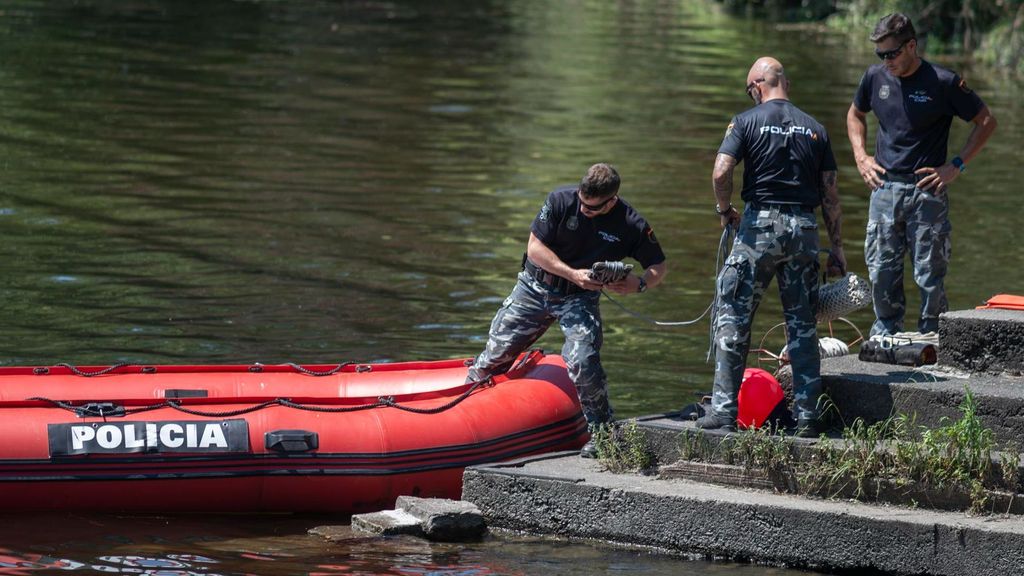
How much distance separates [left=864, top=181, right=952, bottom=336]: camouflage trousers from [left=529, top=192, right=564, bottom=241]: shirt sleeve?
1804 mm

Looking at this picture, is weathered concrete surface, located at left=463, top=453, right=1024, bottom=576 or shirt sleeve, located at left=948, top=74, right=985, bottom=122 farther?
shirt sleeve, located at left=948, top=74, right=985, bottom=122

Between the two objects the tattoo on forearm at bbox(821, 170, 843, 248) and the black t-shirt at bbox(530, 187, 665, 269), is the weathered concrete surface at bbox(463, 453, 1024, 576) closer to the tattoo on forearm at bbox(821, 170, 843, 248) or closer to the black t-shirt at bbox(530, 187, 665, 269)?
the black t-shirt at bbox(530, 187, 665, 269)

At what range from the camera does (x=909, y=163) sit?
31.1ft

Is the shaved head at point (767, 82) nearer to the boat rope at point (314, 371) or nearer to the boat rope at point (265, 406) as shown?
the boat rope at point (265, 406)

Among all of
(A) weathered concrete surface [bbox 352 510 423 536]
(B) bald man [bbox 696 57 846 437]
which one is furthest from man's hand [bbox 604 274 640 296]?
(A) weathered concrete surface [bbox 352 510 423 536]

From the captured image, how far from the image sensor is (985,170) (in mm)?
22125

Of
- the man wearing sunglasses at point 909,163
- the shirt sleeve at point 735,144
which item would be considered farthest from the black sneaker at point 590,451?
the man wearing sunglasses at point 909,163

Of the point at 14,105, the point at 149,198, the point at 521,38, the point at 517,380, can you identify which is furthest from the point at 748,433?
the point at 521,38

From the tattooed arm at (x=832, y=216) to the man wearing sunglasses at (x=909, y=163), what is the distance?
77cm

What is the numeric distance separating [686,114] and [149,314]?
14720 millimetres

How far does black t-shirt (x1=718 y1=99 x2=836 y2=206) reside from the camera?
8.48 m

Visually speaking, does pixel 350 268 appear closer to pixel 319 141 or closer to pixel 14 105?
pixel 319 141

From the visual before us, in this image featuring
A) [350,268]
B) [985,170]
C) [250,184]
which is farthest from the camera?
[985,170]

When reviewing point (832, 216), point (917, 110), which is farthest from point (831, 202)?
point (917, 110)
